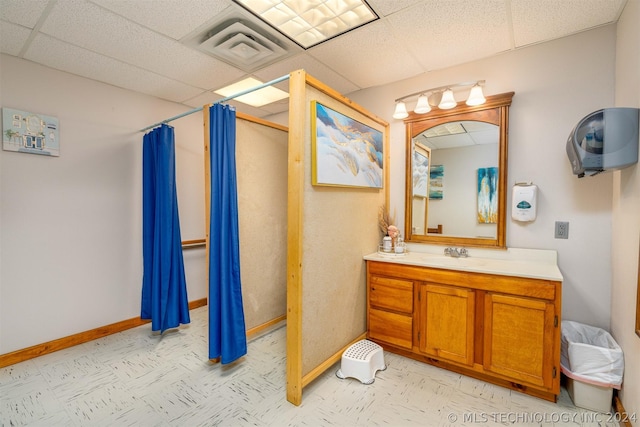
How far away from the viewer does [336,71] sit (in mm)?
2770

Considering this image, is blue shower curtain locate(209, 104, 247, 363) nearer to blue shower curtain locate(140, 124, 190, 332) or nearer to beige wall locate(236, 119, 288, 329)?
beige wall locate(236, 119, 288, 329)

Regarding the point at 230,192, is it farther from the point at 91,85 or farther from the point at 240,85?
the point at 91,85

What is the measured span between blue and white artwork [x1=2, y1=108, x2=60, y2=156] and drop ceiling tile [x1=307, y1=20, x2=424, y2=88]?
2.50 metres

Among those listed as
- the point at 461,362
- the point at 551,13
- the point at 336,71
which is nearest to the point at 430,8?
the point at 551,13

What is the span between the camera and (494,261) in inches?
93.3

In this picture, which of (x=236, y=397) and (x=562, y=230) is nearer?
(x=236, y=397)

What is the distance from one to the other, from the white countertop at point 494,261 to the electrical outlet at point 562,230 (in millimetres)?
139

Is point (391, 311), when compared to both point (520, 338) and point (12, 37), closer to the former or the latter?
point (520, 338)

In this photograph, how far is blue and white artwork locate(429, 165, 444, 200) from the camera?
2734mm

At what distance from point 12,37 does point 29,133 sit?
0.75 meters

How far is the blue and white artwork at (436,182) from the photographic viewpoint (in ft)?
8.97

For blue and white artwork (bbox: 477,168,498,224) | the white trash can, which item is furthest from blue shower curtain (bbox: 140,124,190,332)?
the white trash can

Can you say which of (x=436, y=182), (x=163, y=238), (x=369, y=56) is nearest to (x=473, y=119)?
(x=436, y=182)

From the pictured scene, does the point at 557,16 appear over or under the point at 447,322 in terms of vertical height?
over
